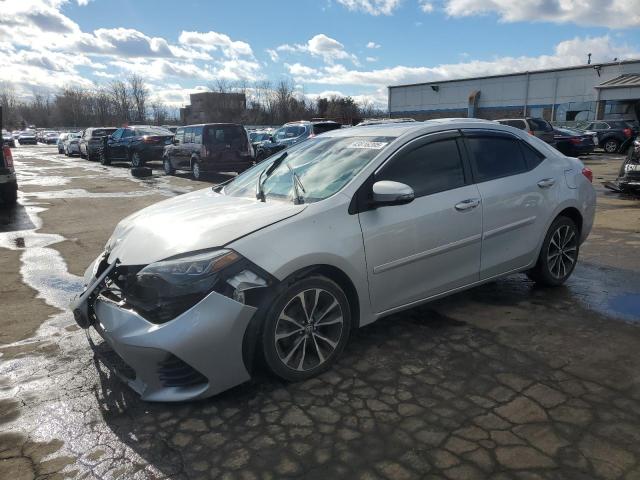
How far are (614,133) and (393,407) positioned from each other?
1004 inches

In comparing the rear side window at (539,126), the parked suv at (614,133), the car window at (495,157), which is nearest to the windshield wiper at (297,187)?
the car window at (495,157)

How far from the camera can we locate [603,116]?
34.6 m

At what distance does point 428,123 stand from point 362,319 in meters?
1.77

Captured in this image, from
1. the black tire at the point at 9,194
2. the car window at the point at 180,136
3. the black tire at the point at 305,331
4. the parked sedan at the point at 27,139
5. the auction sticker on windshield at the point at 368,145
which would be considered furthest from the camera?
the parked sedan at the point at 27,139

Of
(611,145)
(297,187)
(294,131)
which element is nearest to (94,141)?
(294,131)

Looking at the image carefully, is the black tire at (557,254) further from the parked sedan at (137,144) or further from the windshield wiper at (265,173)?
the parked sedan at (137,144)

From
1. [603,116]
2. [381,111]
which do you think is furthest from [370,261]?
[381,111]

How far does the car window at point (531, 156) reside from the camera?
15.0ft

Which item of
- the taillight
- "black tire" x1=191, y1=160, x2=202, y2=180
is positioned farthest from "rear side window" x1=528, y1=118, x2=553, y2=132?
the taillight

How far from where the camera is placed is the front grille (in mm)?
2869

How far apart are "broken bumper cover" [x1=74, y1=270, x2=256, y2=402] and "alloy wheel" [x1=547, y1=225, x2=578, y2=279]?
127 inches

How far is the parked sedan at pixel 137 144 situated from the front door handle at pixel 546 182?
16782 millimetres

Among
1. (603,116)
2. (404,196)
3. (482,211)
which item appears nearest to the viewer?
(404,196)

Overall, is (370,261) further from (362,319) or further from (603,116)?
(603,116)
